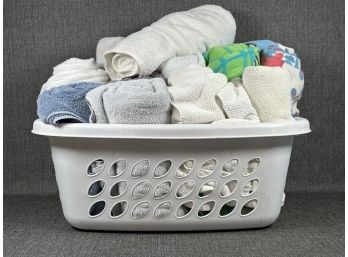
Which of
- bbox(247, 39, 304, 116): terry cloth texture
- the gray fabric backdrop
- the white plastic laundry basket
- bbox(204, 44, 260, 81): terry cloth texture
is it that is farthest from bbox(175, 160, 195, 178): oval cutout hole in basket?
the gray fabric backdrop

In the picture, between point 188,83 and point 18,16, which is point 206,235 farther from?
point 18,16

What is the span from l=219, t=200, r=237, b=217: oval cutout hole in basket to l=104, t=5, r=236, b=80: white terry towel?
1.07ft

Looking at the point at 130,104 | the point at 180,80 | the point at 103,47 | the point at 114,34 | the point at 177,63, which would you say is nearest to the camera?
the point at 130,104

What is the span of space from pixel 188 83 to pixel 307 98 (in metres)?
0.58

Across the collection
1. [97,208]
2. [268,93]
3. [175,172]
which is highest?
[268,93]

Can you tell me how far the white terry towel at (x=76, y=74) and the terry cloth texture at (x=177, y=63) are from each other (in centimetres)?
14

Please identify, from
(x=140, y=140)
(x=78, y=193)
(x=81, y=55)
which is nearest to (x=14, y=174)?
(x=81, y=55)

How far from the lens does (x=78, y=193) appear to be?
1.34m

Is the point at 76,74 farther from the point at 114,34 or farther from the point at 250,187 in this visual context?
the point at 250,187

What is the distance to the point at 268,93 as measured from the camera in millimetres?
1350

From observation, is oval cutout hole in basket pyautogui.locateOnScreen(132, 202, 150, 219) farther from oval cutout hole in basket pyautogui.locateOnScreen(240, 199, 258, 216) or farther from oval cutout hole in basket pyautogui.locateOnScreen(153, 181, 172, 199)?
oval cutout hole in basket pyautogui.locateOnScreen(240, 199, 258, 216)

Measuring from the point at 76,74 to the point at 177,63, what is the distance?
0.22m

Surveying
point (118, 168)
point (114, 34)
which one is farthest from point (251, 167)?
point (114, 34)

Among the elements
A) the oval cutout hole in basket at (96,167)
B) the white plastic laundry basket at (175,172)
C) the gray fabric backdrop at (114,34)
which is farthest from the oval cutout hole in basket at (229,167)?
the gray fabric backdrop at (114,34)
